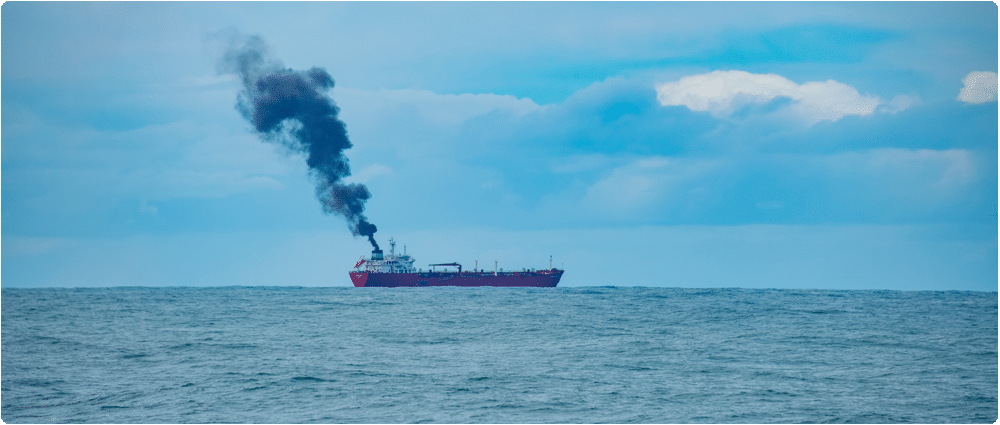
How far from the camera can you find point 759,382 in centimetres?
3097

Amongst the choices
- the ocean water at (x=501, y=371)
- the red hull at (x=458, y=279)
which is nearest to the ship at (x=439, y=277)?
the red hull at (x=458, y=279)

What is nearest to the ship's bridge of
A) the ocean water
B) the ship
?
the ship

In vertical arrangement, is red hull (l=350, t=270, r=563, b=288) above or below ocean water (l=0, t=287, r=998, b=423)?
above

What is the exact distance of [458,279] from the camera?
139875 millimetres

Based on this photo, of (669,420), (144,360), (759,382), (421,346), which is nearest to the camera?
(669,420)

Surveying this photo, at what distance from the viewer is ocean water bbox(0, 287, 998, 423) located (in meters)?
25.5

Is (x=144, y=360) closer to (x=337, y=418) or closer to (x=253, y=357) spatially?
(x=253, y=357)

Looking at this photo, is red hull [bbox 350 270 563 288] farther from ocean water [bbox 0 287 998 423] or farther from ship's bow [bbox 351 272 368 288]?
ocean water [bbox 0 287 998 423]

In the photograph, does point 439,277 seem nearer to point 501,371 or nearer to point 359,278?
point 359,278

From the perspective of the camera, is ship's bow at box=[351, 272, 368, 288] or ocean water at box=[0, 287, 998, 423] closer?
ocean water at box=[0, 287, 998, 423]

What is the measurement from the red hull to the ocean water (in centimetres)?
7617

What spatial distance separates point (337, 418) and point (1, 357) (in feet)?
85.5

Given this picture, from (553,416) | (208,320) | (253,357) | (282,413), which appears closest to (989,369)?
(553,416)

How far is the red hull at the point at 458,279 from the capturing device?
139250 mm
